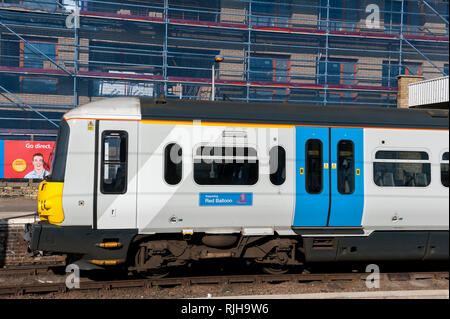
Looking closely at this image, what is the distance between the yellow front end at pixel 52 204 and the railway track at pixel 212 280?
1.32 meters

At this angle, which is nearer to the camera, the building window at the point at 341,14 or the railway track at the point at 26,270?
the railway track at the point at 26,270

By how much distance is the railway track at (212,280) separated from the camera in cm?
785

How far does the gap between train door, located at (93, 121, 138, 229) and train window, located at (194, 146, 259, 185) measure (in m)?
1.19

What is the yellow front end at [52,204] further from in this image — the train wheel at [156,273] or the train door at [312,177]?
the train door at [312,177]

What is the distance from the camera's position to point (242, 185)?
796cm

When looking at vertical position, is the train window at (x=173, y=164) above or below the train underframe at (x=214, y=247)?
above

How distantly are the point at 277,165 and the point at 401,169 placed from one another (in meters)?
2.52

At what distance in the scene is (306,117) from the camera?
8.31 metres

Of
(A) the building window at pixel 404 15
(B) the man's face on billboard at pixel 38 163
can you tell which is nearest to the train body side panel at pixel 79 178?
(B) the man's face on billboard at pixel 38 163

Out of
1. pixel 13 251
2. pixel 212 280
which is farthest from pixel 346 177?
pixel 13 251

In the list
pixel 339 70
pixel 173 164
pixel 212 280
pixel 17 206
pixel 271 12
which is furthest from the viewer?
pixel 339 70

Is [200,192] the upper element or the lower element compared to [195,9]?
lower

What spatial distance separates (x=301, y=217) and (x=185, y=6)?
3069 cm

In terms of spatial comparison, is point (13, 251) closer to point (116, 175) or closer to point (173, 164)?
point (116, 175)
